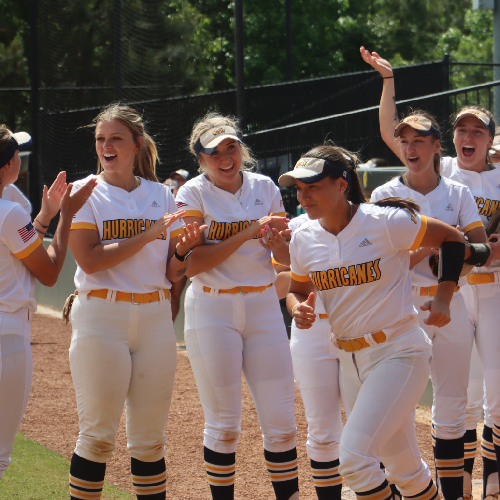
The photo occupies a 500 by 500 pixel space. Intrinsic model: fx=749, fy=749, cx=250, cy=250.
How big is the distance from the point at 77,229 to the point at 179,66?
13.1 meters

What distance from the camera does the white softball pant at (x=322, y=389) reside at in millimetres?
3834

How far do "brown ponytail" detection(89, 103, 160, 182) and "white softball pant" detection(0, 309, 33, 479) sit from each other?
106 cm

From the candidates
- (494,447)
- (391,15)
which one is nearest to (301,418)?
(494,447)

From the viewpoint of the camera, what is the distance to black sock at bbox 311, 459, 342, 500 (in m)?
3.83


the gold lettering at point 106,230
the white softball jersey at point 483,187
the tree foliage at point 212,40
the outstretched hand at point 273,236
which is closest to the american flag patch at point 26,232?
the gold lettering at point 106,230

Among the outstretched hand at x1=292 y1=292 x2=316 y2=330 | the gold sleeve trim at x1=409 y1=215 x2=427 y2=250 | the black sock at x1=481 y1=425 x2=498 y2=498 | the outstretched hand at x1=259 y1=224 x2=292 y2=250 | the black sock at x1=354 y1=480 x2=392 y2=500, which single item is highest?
the gold sleeve trim at x1=409 y1=215 x2=427 y2=250

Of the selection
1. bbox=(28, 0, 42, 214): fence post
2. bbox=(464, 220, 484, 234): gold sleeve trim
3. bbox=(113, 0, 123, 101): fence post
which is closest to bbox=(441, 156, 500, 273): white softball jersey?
bbox=(464, 220, 484, 234): gold sleeve trim

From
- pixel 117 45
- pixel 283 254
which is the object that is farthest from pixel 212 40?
pixel 283 254

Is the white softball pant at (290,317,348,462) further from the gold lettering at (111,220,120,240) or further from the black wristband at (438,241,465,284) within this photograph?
the gold lettering at (111,220,120,240)

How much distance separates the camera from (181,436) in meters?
5.88

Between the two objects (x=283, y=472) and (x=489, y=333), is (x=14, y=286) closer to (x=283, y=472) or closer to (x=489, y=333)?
(x=283, y=472)

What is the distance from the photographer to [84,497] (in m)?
3.54

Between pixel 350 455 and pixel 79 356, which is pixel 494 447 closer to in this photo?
pixel 350 455

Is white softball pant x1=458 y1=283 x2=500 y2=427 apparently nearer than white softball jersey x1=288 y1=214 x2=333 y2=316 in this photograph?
No
